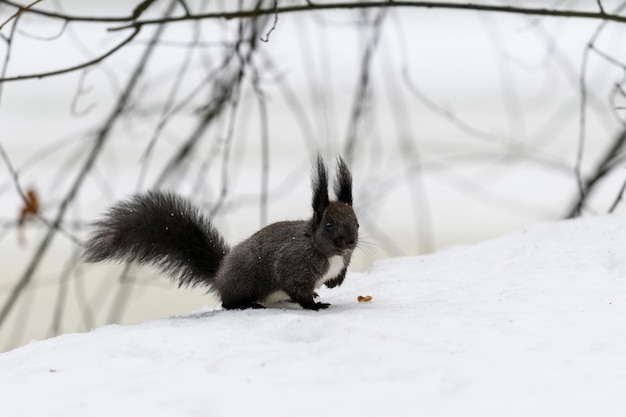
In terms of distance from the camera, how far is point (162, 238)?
364 cm

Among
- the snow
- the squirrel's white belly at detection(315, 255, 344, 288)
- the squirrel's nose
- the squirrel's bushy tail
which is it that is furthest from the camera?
the squirrel's bushy tail

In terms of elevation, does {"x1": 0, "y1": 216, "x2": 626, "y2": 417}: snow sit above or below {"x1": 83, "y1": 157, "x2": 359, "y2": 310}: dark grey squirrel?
below

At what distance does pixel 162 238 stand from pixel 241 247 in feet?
1.04

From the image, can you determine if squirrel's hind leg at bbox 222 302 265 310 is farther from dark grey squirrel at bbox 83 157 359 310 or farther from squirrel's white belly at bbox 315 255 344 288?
squirrel's white belly at bbox 315 255 344 288

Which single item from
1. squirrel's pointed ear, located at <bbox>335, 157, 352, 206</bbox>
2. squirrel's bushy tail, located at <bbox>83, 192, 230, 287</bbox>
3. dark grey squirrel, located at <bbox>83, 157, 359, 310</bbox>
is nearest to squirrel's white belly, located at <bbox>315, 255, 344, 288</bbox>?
dark grey squirrel, located at <bbox>83, 157, 359, 310</bbox>

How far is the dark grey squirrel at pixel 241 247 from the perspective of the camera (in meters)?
3.39

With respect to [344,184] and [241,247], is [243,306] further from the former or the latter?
[344,184]

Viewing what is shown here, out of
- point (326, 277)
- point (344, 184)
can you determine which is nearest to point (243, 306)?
point (326, 277)

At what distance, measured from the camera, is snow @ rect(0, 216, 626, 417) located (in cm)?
244

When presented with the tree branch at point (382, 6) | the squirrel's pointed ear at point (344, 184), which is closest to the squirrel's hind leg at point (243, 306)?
the squirrel's pointed ear at point (344, 184)

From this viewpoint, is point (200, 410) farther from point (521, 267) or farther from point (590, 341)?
point (521, 267)

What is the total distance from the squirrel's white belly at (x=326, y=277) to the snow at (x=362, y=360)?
0.11m

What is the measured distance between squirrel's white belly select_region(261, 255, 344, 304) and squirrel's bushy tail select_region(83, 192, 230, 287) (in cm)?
31

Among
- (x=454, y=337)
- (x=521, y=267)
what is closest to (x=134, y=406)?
(x=454, y=337)
